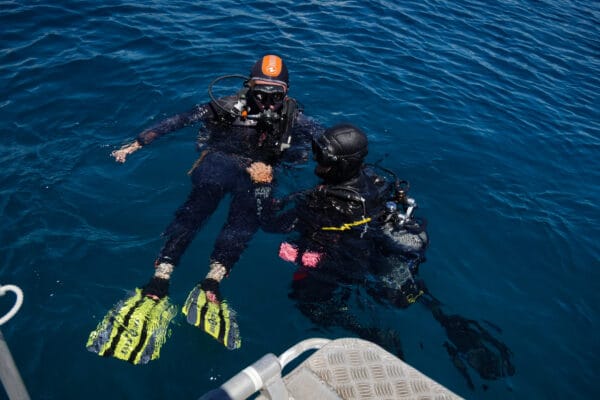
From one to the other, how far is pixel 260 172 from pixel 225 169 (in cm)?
48

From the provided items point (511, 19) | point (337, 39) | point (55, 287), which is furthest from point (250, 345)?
point (511, 19)

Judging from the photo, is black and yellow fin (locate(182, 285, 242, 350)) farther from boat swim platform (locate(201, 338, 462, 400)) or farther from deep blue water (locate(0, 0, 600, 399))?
boat swim platform (locate(201, 338, 462, 400))

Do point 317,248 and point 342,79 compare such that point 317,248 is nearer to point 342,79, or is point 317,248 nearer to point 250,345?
point 250,345

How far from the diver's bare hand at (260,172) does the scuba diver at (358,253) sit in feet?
3.33

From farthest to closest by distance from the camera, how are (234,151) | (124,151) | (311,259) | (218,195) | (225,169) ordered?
(234,151) < (124,151) < (225,169) < (218,195) < (311,259)

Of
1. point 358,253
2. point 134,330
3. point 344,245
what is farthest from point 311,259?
point 134,330

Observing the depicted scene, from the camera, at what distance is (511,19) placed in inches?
516

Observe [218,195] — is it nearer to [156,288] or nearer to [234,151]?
[234,151]

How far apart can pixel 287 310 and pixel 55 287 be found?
8.25 ft

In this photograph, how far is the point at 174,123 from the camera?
6.49 meters

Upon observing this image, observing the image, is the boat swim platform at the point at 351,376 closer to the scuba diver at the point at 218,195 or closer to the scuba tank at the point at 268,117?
the scuba diver at the point at 218,195

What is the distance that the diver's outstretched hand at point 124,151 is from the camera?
605 centimetres

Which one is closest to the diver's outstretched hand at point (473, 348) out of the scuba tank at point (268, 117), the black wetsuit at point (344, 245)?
the black wetsuit at point (344, 245)

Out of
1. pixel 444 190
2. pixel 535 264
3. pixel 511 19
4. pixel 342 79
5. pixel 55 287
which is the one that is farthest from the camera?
pixel 511 19
